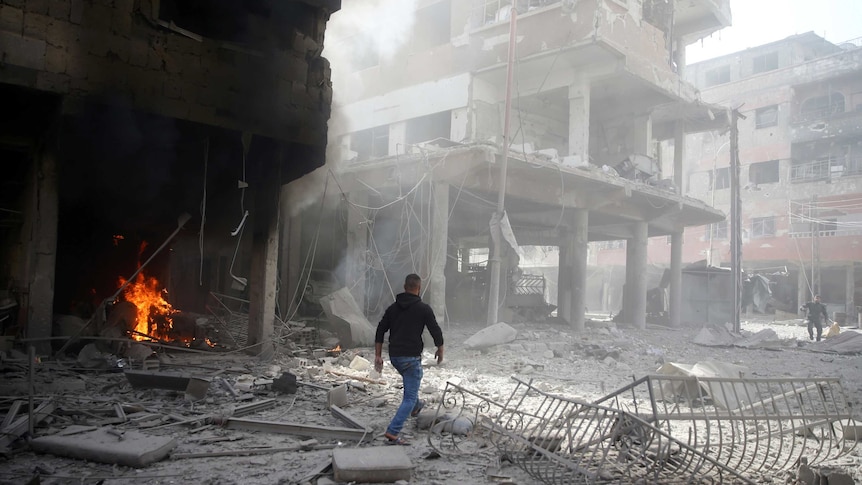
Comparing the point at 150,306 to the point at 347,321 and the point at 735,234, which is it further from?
the point at 735,234

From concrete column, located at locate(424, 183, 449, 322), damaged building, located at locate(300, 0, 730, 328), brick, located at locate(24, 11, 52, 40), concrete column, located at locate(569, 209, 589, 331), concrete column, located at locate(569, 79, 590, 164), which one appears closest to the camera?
brick, located at locate(24, 11, 52, 40)

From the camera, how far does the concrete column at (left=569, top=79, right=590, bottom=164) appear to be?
1742 cm

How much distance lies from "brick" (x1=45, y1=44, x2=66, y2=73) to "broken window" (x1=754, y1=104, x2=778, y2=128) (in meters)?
40.1

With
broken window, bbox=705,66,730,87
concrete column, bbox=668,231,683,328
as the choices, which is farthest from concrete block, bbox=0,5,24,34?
broken window, bbox=705,66,730,87

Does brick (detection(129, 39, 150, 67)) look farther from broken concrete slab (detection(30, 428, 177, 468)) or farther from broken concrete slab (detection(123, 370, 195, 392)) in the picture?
broken concrete slab (detection(30, 428, 177, 468))

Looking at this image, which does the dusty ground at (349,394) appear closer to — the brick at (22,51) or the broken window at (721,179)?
the brick at (22,51)

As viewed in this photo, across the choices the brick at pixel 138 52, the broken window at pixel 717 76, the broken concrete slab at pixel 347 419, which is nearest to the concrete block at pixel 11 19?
the brick at pixel 138 52

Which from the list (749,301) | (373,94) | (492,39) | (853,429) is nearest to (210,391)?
(853,429)

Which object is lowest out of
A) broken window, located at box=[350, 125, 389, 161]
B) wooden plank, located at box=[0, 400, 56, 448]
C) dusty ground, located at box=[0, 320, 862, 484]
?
dusty ground, located at box=[0, 320, 862, 484]

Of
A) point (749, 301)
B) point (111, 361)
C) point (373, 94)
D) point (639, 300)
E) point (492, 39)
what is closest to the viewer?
point (111, 361)

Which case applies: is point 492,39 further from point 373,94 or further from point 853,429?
point 853,429

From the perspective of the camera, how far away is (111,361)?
7.93 metres

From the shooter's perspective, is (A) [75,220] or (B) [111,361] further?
(A) [75,220]

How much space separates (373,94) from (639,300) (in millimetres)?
11867
